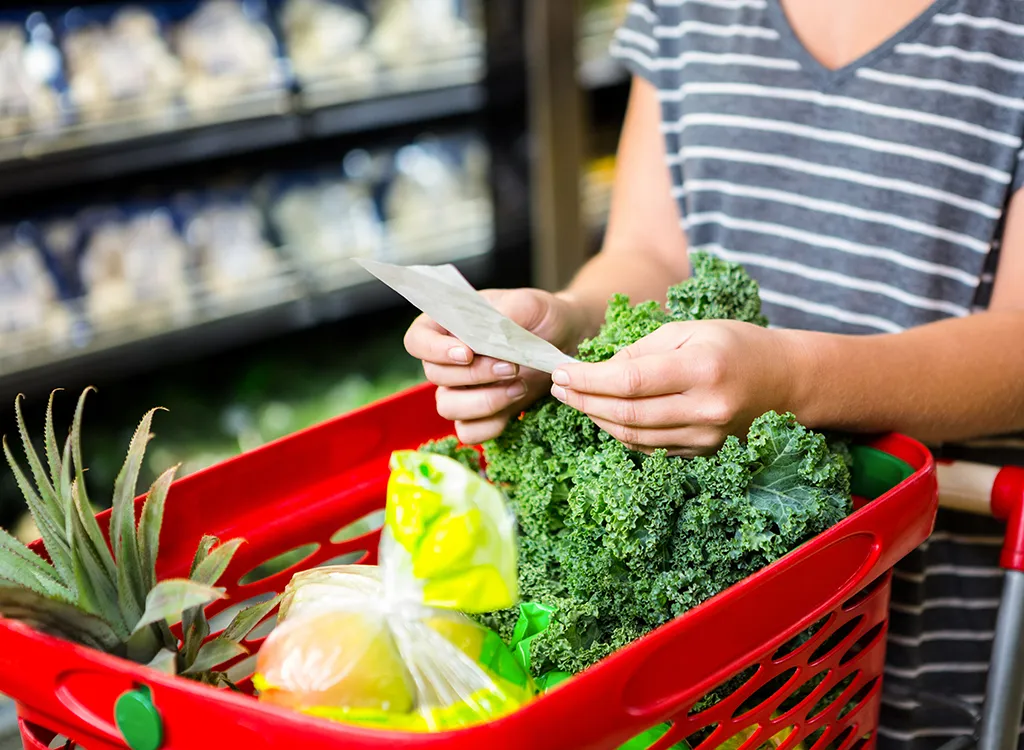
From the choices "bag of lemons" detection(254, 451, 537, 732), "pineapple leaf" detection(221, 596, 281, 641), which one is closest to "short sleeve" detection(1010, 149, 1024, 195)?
"bag of lemons" detection(254, 451, 537, 732)

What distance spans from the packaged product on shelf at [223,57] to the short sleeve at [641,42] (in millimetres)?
1181

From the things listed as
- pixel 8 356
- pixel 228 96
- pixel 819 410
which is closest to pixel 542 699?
pixel 819 410

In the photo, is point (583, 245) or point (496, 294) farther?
point (583, 245)

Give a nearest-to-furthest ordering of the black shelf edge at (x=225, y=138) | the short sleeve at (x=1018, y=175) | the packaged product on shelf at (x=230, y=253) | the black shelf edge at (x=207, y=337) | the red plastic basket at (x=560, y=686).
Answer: the red plastic basket at (x=560, y=686), the short sleeve at (x=1018, y=175), the black shelf edge at (x=225, y=138), the black shelf edge at (x=207, y=337), the packaged product on shelf at (x=230, y=253)

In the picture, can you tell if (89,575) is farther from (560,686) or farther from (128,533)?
(560,686)

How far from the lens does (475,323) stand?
0.85 meters

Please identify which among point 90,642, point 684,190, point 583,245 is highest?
point 684,190

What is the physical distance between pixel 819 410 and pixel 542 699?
1.44 ft

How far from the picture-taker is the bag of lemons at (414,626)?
0.65 metres

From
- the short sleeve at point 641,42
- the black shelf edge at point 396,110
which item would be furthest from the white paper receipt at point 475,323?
the black shelf edge at point 396,110

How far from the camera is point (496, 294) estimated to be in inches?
38.5

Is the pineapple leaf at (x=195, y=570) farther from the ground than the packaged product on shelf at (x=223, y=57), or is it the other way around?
the packaged product on shelf at (x=223, y=57)

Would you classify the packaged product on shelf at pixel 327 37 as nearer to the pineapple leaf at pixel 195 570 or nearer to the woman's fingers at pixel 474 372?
the woman's fingers at pixel 474 372

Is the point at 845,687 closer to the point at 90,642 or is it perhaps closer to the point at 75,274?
the point at 90,642
